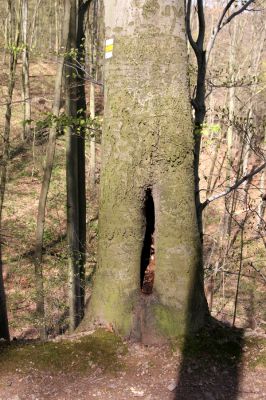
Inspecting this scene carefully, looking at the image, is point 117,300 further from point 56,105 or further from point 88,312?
point 56,105

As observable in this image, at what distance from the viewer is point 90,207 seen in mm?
15703

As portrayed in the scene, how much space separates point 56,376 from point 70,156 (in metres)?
5.22

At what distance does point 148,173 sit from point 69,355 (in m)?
1.45

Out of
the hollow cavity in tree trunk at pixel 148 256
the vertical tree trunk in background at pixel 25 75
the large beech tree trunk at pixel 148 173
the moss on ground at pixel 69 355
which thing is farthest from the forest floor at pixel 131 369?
the vertical tree trunk in background at pixel 25 75

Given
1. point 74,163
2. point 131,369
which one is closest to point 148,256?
point 131,369

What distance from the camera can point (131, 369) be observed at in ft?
9.39

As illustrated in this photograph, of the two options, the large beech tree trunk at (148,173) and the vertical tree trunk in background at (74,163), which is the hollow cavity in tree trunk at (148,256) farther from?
the vertical tree trunk in background at (74,163)

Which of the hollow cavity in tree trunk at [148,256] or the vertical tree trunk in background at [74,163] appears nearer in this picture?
the hollow cavity in tree trunk at [148,256]

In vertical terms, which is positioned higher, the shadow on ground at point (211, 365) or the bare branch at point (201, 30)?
the bare branch at point (201, 30)

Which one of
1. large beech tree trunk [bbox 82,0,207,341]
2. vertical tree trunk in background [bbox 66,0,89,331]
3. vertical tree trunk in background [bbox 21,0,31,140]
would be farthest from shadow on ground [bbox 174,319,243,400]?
vertical tree trunk in background [bbox 21,0,31,140]

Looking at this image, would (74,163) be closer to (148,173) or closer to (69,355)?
(148,173)

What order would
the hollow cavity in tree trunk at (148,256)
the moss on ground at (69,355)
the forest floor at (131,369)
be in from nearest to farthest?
the forest floor at (131,369) < the moss on ground at (69,355) < the hollow cavity in tree trunk at (148,256)

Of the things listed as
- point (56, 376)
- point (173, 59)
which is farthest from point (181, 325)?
point (173, 59)

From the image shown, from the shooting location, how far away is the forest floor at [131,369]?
270cm
